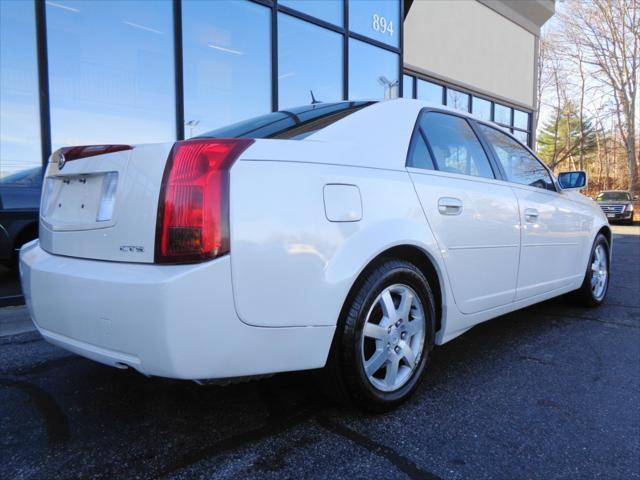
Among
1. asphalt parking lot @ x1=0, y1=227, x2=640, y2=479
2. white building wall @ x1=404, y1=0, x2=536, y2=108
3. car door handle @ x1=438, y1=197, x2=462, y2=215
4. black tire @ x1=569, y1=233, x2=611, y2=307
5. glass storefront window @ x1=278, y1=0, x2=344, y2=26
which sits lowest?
asphalt parking lot @ x1=0, y1=227, x2=640, y2=479

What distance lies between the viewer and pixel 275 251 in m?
1.71

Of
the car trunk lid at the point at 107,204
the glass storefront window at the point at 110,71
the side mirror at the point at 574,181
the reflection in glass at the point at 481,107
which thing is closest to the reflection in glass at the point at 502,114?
the reflection in glass at the point at 481,107

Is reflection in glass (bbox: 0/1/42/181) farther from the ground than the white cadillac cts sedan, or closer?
farther from the ground

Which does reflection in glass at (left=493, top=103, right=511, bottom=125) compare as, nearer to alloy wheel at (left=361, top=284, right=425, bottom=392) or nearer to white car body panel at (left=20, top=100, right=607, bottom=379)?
white car body panel at (left=20, top=100, right=607, bottom=379)

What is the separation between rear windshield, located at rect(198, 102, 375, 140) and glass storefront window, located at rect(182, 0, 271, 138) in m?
4.37

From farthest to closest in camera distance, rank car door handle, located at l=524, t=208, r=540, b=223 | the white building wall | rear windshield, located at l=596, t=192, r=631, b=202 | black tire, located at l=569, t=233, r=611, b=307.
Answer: rear windshield, located at l=596, t=192, r=631, b=202 → the white building wall → black tire, located at l=569, t=233, r=611, b=307 → car door handle, located at l=524, t=208, r=540, b=223

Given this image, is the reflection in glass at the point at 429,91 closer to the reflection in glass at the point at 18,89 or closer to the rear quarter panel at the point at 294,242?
the reflection in glass at the point at 18,89

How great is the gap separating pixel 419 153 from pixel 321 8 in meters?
6.56

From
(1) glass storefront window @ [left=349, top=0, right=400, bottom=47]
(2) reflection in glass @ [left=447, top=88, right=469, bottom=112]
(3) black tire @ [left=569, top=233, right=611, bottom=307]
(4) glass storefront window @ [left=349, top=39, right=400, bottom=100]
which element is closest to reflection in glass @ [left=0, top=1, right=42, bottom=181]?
(4) glass storefront window @ [left=349, top=39, right=400, bottom=100]

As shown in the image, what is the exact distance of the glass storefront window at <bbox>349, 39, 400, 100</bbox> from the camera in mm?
8773

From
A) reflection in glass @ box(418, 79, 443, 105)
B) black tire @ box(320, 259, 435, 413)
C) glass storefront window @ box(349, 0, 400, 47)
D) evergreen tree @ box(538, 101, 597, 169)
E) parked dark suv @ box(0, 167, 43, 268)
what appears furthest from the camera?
evergreen tree @ box(538, 101, 597, 169)

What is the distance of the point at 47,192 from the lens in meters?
2.25

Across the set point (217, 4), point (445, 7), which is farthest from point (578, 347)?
point (445, 7)

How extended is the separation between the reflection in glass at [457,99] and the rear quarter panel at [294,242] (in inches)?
460
